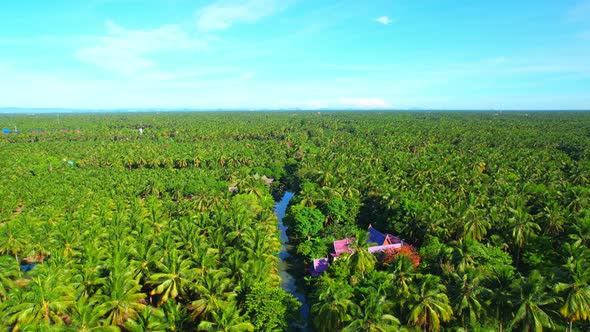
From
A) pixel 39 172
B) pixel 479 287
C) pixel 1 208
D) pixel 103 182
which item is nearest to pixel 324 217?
pixel 479 287

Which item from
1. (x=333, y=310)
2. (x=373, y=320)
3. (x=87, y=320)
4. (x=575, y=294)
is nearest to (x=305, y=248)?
(x=333, y=310)

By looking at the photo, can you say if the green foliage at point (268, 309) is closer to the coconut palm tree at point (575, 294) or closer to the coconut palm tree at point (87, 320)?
the coconut palm tree at point (87, 320)

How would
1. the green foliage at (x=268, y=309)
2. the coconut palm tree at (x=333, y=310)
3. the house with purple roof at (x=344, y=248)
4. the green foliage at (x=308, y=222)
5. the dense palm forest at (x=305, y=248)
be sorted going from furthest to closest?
the green foliage at (x=308, y=222) → the house with purple roof at (x=344, y=248) → the green foliage at (x=268, y=309) → the coconut palm tree at (x=333, y=310) → the dense palm forest at (x=305, y=248)

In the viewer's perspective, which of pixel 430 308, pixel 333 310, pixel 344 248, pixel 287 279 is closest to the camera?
pixel 430 308

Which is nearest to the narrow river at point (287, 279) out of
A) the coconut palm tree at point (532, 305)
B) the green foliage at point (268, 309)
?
the green foliage at point (268, 309)

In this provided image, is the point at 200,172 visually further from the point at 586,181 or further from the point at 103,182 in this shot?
Answer: the point at 586,181

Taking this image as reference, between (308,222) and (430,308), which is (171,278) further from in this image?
(308,222)

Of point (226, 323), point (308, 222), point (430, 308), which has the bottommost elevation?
point (308, 222)

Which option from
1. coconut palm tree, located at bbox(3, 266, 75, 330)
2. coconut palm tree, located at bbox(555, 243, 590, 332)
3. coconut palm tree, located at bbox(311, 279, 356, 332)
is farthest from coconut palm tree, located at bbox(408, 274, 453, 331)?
coconut palm tree, located at bbox(3, 266, 75, 330)

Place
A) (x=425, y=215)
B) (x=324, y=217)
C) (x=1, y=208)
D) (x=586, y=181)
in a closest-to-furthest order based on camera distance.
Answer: (x=425, y=215) → (x=324, y=217) → (x=1, y=208) → (x=586, y=181)
